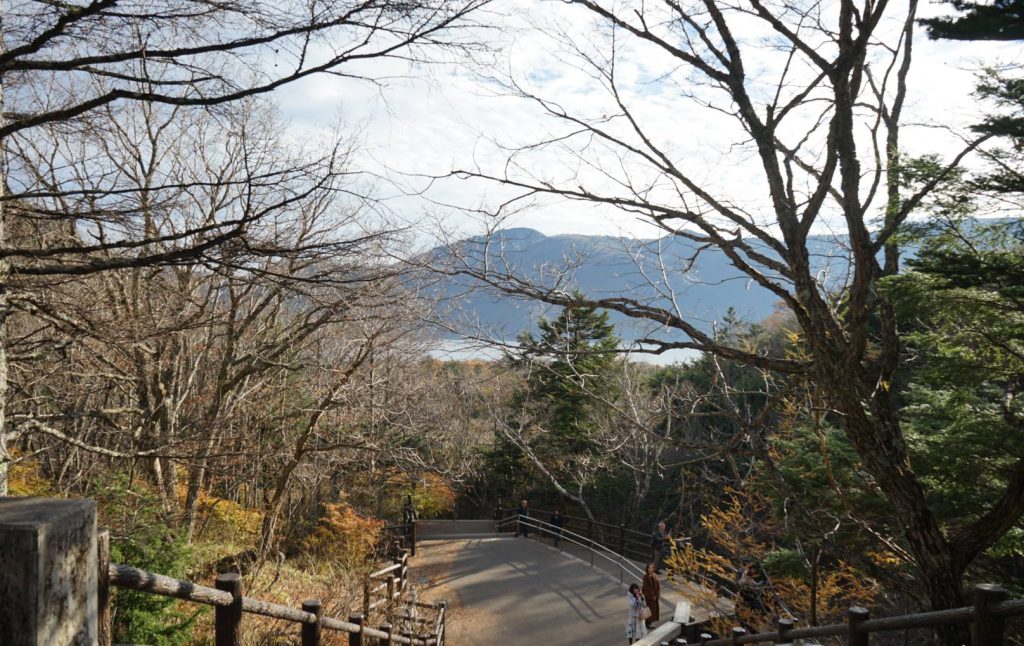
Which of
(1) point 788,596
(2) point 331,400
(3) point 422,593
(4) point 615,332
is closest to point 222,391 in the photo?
(2) point 331,400

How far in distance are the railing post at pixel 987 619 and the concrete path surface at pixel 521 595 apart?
9671mm

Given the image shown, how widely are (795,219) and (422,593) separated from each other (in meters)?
13.1

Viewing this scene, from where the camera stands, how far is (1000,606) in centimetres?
316

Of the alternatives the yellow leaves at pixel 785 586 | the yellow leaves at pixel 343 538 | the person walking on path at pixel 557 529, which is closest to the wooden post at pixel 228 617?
the yellow leaves at pixel 785 586

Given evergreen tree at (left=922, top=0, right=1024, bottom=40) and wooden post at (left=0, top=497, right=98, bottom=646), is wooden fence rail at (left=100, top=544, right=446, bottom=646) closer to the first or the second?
wooden post at (left=0, top=497, right=98, bottom=646)

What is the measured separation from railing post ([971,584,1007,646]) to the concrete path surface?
9.67 metres

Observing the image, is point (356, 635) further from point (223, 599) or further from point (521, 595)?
point (521, 595)

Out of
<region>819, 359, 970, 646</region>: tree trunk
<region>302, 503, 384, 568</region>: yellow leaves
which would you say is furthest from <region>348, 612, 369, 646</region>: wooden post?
<region>302, 503, 384, 568</region>: yellow leaves

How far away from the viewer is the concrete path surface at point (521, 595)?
12883 mm

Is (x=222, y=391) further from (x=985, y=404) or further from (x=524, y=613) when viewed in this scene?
(x=985, y=404)

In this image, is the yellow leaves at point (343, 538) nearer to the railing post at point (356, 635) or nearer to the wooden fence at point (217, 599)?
the railing post at point (356, 635)

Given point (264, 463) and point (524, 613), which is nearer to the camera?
point (524, 613)

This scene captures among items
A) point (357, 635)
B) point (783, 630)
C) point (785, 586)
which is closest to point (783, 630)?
point (783, 630)

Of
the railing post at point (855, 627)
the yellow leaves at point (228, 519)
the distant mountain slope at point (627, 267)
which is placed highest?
the distant mountain slope at point (627, 267)
